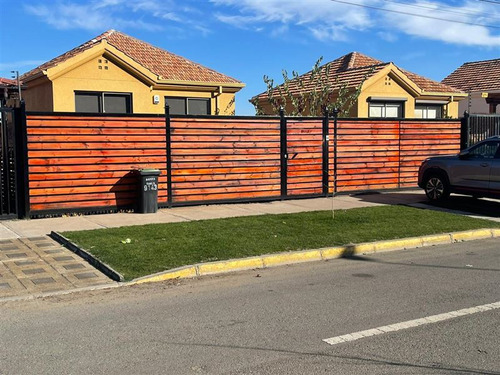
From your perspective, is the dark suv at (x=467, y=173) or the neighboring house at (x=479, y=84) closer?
the dark suv at (x=467, y=173)

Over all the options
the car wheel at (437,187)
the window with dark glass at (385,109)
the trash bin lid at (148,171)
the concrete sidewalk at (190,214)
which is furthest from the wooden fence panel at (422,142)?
the trash bin lid at (148,171)

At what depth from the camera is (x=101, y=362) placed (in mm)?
4266

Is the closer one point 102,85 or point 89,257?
point 89,257

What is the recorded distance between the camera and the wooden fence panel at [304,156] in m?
14.5

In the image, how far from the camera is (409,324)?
16.9 ft

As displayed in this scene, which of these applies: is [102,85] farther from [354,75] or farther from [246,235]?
[246,235]

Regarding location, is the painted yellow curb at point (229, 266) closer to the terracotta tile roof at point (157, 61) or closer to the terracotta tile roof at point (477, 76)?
the terracotta tile roof at point (157, 61)

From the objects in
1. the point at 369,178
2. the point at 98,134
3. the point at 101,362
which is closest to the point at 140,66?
the point at 98,134

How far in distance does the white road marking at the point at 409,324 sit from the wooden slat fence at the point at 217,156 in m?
8.18

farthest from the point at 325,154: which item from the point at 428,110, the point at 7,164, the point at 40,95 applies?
the point at 428,110

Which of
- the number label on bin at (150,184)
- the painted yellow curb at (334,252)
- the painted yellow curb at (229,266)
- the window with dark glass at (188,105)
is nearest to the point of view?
the painted yellow curb at (229,266)

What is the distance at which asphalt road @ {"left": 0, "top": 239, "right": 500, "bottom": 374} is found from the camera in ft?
13.9

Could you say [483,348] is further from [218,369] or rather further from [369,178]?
[369,178]

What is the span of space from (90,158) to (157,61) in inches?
433
